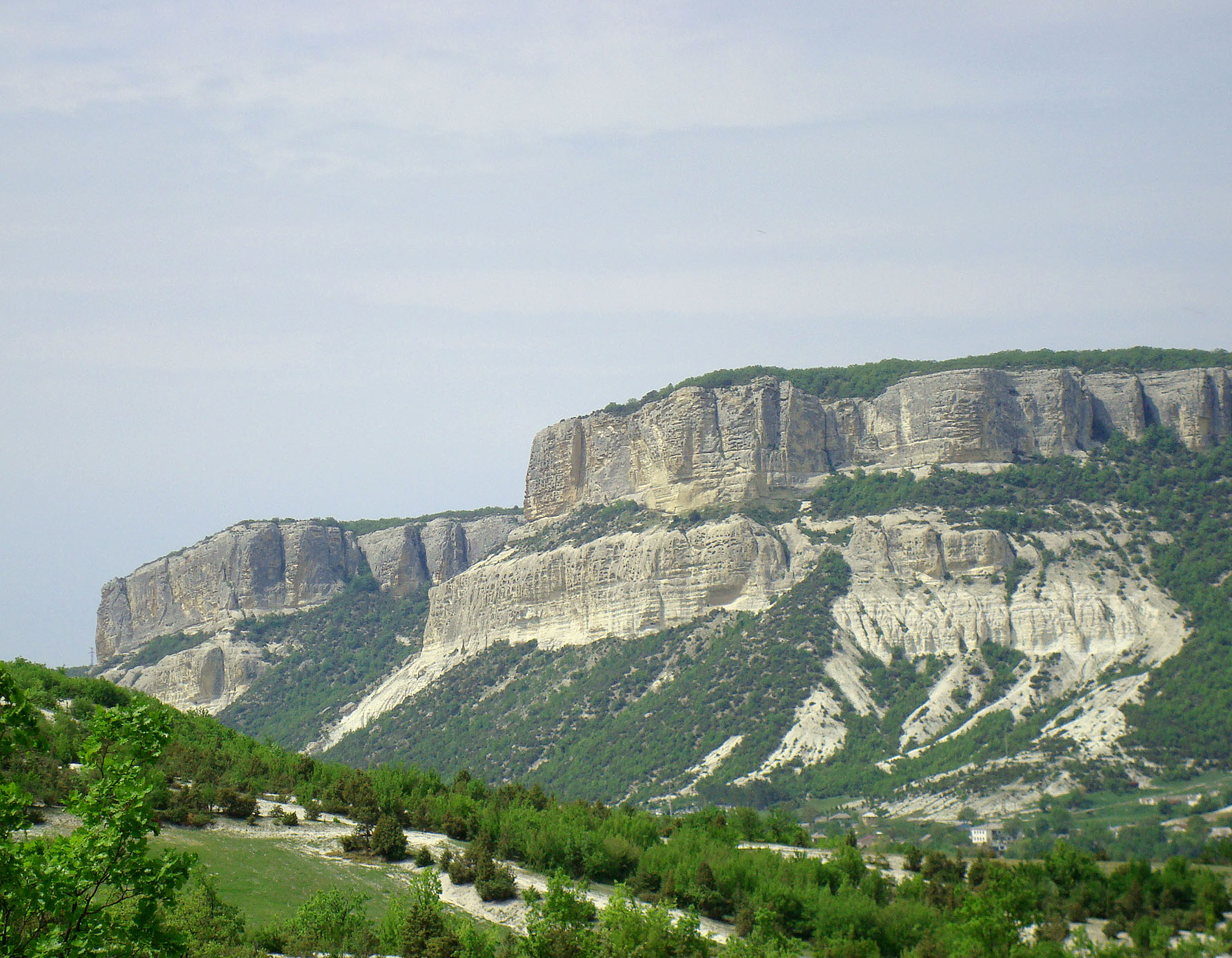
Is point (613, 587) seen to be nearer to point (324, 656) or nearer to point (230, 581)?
point (324, 656)

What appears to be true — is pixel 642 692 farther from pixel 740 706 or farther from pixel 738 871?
pixel 738 871

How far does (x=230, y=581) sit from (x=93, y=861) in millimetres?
133822

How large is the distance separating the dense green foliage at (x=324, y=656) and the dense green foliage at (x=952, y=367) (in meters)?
37.7

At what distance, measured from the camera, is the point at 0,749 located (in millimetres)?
12602

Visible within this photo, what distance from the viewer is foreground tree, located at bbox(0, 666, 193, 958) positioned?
42.0ft

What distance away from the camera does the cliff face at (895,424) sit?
99625mm

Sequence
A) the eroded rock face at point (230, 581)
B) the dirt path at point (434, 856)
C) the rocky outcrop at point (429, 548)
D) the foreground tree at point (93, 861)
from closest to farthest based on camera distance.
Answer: the foreground tree at point (93, 861) < the dirt path at point (434, 856) < the eroded rock face at point (230, 581) < the rocky outcrop at point (429, 548)

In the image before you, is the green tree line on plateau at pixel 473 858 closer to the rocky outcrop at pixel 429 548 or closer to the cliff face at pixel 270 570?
the cliff face at pixel 270 570

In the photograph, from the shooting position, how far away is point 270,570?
14400 cm

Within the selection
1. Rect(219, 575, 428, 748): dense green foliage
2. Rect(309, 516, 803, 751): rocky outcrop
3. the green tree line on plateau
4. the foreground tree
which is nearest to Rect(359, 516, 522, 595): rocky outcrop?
Rect(219, 575, 428, 748): dense green foliage

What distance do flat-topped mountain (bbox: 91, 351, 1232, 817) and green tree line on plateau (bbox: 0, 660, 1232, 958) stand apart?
28.8m

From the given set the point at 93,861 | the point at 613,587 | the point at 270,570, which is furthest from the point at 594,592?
the point at 93,861

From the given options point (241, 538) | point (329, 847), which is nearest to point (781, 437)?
point (241, 538)

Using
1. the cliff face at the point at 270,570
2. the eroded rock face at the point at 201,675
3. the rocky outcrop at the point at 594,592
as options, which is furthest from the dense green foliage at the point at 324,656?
the rocky outcrop at the point at 594,592
